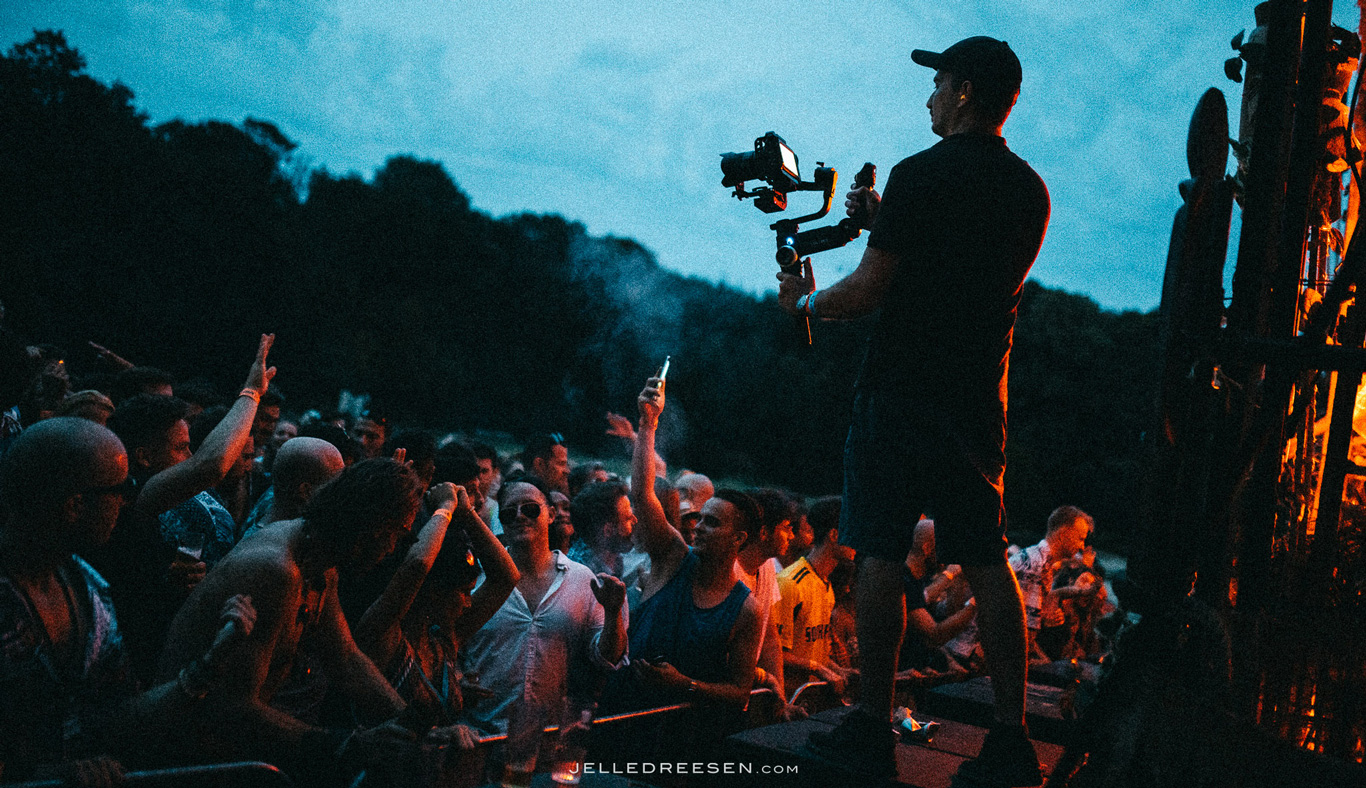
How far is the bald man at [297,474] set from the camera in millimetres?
3682

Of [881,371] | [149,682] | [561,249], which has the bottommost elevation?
[149,682]

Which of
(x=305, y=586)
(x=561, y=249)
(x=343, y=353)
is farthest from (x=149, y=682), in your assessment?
(x=561, y=249)

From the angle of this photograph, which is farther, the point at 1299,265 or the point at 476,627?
the point at 476,627

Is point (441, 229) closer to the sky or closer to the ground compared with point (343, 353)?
closer to the sky

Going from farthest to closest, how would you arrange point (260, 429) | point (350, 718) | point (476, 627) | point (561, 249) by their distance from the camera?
1. point (561, 249)
2. point (260, 429)
3. point (476, 627)
4. point (350, 718)

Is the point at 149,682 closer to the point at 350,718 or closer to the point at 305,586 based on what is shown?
the point at 350,718

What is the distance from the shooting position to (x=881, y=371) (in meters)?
2.80

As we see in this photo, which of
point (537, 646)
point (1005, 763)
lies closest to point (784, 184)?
point (1005, 763)

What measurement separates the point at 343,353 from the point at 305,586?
1120 inches

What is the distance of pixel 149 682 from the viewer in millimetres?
3447

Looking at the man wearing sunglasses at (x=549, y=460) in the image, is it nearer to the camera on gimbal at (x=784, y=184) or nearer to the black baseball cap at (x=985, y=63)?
the camera on gimbal at (x=784, y=184)

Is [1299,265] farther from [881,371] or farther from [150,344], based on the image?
[150,344]

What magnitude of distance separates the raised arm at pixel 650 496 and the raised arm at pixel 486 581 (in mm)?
661

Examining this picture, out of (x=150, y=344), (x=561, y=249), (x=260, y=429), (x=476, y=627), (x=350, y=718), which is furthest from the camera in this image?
(x=561, y=249)
